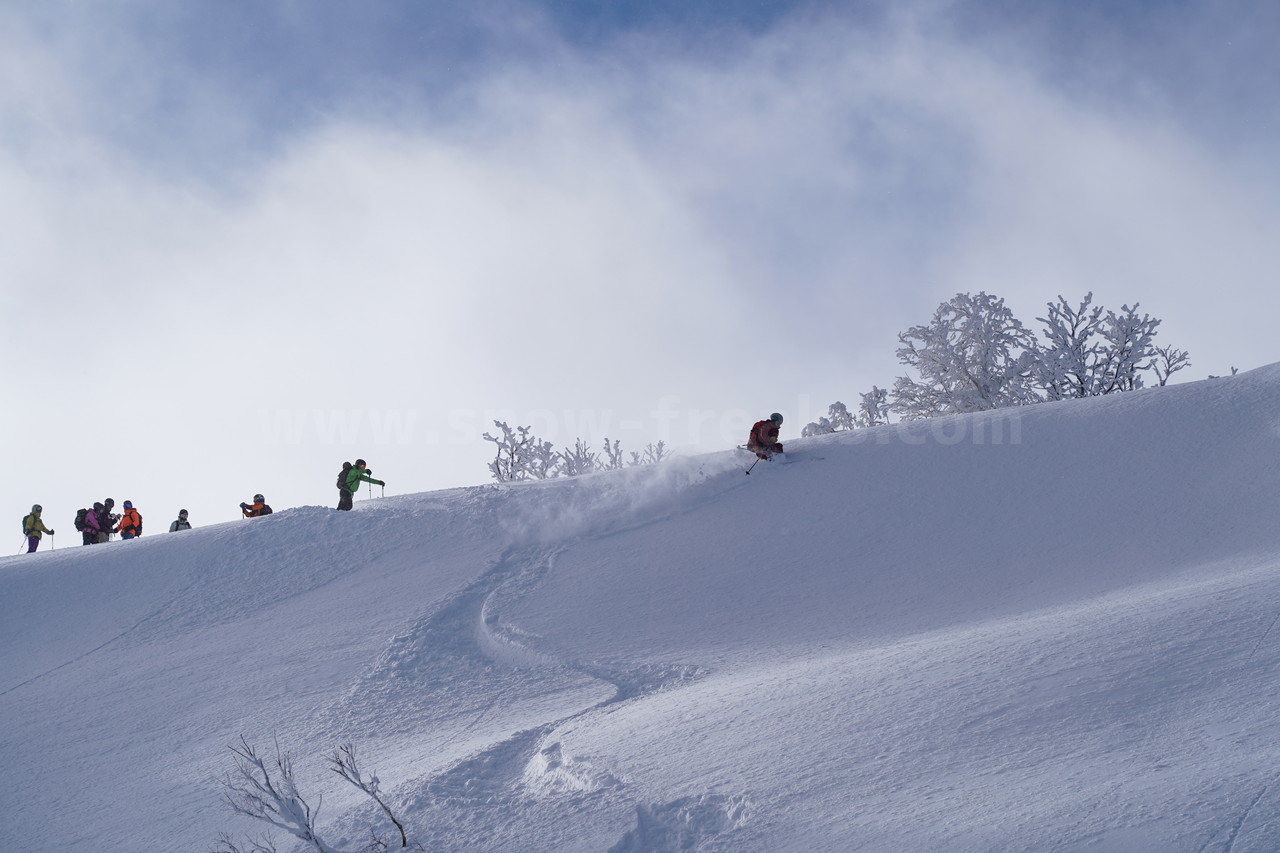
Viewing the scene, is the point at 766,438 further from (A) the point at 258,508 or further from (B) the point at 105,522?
(B) the point at 105,522

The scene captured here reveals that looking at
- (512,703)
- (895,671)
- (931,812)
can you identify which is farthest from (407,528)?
(931,812)

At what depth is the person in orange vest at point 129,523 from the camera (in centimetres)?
1962

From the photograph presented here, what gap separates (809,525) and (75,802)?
352 inches

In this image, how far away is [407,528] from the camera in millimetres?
14578

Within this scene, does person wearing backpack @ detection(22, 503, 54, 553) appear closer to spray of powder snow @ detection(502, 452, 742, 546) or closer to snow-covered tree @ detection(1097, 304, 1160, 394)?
spray of powder snow @ detection(502, 452, 742, 546)

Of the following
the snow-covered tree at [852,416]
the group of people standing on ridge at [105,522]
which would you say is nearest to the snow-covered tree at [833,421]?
the snow-covered tree at [852,416]

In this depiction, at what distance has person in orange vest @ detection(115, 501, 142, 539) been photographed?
19.6 m

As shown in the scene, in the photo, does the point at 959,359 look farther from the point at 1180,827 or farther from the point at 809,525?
the point at 1180,827

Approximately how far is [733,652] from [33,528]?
17370 mm

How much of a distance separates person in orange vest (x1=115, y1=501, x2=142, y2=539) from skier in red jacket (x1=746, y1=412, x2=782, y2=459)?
1368 centimetres

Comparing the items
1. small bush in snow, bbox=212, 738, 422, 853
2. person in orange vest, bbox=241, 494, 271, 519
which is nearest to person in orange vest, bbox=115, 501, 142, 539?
person in orange vest, bbox=241, 494, 271, 519

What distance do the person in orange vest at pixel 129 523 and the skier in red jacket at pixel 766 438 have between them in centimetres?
1368

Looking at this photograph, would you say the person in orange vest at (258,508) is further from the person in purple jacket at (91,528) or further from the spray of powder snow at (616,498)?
the spray of powder snow at (616,498)

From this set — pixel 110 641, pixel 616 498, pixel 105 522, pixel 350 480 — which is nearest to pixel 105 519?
pixel 105 522
